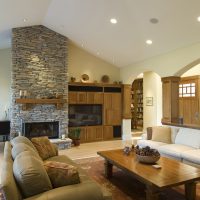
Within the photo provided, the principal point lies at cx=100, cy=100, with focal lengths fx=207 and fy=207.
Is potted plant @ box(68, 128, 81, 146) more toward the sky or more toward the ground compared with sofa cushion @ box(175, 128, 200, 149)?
more toward the ground

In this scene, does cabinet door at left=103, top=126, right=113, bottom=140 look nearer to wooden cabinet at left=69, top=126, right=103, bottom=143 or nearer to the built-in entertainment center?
Answer: the built-in entertainment center

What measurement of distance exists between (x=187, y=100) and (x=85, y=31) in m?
4.93

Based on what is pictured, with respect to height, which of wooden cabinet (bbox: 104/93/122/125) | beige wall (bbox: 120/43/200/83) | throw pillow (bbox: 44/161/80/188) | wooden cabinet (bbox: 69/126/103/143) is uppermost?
beige wall (bbox: 120/43/200/83)

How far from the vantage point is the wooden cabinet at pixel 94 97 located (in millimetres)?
7859

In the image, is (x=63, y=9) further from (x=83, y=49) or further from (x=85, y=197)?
(x=85, y=197)

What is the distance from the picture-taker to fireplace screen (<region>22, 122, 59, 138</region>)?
666 cm

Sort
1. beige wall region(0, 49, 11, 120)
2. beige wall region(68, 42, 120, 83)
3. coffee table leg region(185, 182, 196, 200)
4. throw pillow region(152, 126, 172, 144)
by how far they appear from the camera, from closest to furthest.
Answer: coffee table leg region(185, 182, 196, 200), throw pillow region(152, 126, 172, 144), beige wall region(0, 49, 11, 120), beige wall region(68, 42, 120, 83)

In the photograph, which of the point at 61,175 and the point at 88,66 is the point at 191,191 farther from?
the point at 88,66

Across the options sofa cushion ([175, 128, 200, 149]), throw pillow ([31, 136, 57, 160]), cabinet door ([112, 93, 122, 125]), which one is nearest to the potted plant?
cabinet door ([112, 93, 122, 125])

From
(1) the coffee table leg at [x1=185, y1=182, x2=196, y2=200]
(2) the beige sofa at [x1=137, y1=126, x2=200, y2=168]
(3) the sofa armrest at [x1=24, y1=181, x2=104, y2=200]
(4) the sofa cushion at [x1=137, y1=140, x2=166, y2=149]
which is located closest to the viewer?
(3) the sofa armrest at [x1=24, y1=181, x2=104, y2=200]

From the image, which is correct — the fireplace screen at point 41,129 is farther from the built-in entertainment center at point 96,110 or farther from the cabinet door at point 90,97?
the cabinet door at point 90,97

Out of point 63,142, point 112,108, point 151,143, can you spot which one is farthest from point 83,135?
point 151,143

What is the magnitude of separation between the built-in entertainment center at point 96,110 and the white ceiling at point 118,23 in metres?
1.54

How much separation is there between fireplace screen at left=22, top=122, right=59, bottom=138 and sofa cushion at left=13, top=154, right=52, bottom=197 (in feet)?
15.9
